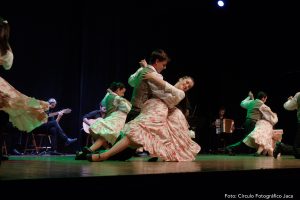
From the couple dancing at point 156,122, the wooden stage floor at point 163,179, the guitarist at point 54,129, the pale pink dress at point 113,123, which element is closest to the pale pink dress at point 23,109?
the couple dancing at point 156,122

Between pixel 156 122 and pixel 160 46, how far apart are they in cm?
607

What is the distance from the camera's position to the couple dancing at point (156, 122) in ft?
13.7

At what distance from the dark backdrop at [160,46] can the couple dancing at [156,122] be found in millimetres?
4322

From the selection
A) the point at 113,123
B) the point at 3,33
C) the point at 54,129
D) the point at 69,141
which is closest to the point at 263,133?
the point at 113,123

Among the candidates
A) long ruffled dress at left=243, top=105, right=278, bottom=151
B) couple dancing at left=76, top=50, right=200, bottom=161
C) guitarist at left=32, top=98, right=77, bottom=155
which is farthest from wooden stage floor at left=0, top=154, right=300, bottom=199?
guitarist at left=32, top=98, right=77, bottom=155

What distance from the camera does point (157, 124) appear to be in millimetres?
4375

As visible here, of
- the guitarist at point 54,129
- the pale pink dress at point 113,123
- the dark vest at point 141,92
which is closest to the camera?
the dark vest at point 141,92

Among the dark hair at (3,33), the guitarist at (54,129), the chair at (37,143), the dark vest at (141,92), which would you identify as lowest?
the chair at (37,143)

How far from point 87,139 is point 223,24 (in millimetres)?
4876

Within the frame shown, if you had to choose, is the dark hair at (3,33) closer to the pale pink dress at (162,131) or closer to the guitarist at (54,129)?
the pale pink dress at (162,131)

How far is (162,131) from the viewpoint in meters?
4.43

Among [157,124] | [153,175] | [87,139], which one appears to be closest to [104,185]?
[153,175]


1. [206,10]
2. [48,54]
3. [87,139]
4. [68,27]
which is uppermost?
[206,10]

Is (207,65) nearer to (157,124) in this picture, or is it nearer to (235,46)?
(235,46)
